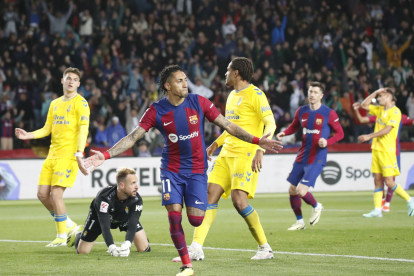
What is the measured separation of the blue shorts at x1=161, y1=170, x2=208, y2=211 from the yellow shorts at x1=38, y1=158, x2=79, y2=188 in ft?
9.01

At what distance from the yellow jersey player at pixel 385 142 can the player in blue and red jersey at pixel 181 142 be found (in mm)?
6991

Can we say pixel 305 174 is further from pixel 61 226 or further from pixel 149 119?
pixel 149 119

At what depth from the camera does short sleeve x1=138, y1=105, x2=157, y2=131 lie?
244 inches

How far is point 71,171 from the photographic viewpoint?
8711 mm

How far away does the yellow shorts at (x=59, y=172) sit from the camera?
858 cm

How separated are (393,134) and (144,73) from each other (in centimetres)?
1094

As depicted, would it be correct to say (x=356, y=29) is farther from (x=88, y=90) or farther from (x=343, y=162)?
(x=88, y=90)

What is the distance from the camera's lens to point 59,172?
8.59 metres

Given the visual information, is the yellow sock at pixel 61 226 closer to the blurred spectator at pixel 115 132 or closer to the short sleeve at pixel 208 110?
the short sleeve at pixel 208 110

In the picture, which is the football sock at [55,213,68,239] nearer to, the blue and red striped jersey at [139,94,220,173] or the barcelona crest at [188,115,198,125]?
the blue and red striped jersey at [139,94,220,173]

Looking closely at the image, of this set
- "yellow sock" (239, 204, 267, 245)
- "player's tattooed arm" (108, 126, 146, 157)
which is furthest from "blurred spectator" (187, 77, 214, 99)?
"player's tattooed arm" (108, 126, 146, 157)

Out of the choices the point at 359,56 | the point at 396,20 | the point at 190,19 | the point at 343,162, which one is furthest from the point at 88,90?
the point at 396,20

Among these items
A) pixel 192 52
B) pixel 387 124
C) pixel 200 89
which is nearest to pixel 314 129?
pixel 387 124

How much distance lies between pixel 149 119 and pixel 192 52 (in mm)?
17099
